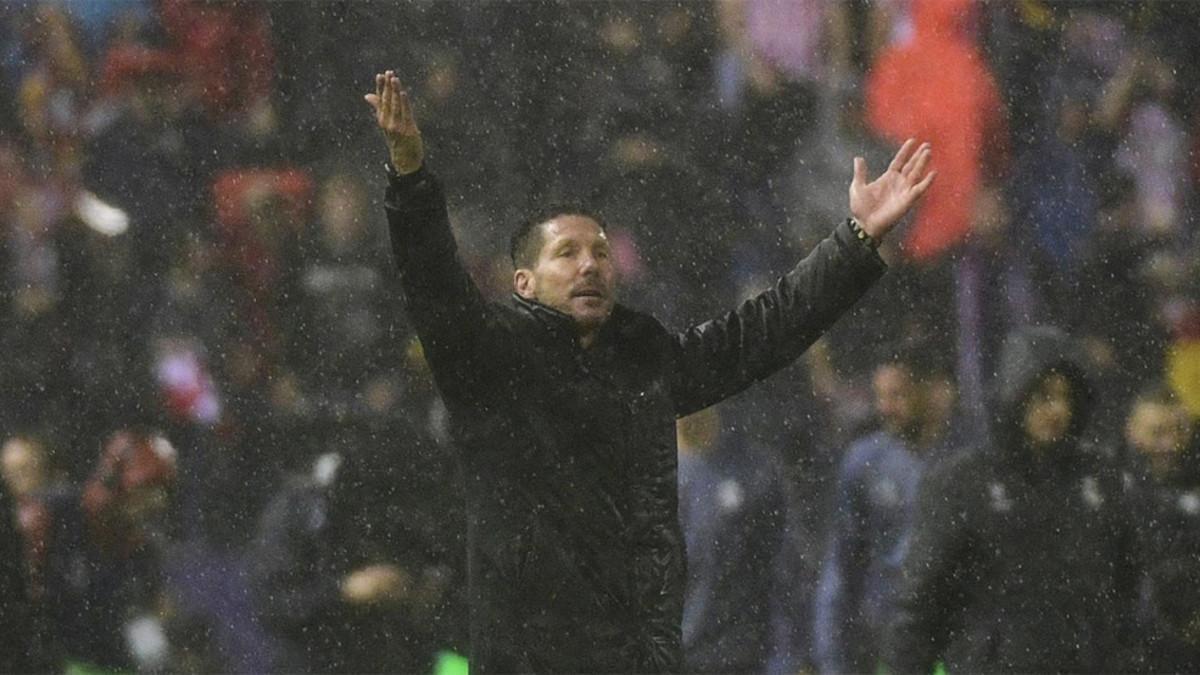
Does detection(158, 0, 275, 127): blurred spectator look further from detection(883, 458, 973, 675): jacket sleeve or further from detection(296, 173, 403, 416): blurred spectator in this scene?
detection(883, 458, 973, 675): jacket sleeve

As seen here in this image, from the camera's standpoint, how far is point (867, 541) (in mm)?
4074

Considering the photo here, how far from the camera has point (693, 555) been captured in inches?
160

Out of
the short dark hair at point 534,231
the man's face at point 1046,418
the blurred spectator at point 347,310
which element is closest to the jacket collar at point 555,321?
the short dark hair at point 534,231

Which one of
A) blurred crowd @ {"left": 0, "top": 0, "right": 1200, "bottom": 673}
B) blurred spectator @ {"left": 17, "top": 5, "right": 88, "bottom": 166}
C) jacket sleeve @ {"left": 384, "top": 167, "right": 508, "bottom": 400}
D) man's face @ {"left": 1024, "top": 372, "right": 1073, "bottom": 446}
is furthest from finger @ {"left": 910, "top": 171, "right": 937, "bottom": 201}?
blurred spectator @ {"left": 17, "top": 5, "right": 88, "bottom": 166}

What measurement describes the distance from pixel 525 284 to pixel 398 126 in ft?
0.96

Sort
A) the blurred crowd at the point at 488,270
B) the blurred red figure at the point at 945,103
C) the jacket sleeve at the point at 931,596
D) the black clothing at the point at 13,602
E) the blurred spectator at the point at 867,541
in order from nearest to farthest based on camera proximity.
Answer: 1. the jacket sleeve at the point at 931,596
2. the black clothing at the point at 13,602
3. the blurred spectator at the point at 867,541
4. the blurred crowd at the point at 488,270
5. the blurred red figure at the point at 945,103

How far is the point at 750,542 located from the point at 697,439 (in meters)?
0.22

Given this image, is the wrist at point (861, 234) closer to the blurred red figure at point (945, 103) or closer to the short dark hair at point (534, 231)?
the short dark hair at point (534, 231)

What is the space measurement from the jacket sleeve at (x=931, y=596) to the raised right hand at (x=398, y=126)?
3.30 feet

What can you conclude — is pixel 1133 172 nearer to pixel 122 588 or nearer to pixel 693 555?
pixel 693 555

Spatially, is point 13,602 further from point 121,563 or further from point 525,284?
point 525,284

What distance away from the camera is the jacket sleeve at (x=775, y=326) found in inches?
92.7

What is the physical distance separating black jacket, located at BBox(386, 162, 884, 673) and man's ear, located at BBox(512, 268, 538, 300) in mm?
80

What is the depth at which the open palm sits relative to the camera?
2.40 metres
